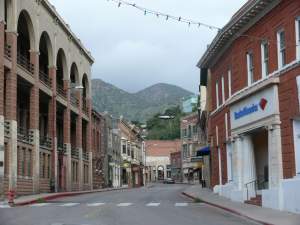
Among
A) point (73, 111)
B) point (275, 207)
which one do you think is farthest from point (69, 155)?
point (275, 207)

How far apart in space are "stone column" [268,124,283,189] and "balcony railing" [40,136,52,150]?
81.4 ft

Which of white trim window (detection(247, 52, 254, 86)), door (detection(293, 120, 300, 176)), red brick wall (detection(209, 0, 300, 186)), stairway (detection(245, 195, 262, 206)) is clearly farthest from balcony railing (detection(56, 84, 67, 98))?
door (detection(293, 120, 300, 176))

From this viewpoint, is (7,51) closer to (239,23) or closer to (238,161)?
(239,23)

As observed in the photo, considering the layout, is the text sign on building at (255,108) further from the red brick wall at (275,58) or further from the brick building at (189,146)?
the brick building at (189,146)

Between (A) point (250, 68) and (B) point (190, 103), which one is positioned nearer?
(A) point (250, 68)

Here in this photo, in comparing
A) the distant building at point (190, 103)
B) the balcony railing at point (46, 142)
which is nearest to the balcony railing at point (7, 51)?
the balcony railing at point (46, 142)

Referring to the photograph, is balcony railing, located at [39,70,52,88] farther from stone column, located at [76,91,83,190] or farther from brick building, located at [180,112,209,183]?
brick building, located at [180,112,209,183]

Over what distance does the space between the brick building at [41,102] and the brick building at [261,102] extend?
12094mm

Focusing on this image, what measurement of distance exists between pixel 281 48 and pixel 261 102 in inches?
99.8

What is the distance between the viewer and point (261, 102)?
26125 mm

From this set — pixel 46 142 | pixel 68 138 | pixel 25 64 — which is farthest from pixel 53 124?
pixel 68 138

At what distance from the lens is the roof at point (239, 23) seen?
25.9 metres

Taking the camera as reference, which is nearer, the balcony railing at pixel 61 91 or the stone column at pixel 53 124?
the stone column at pixel 53 124

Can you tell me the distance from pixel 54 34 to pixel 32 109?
8.59m
